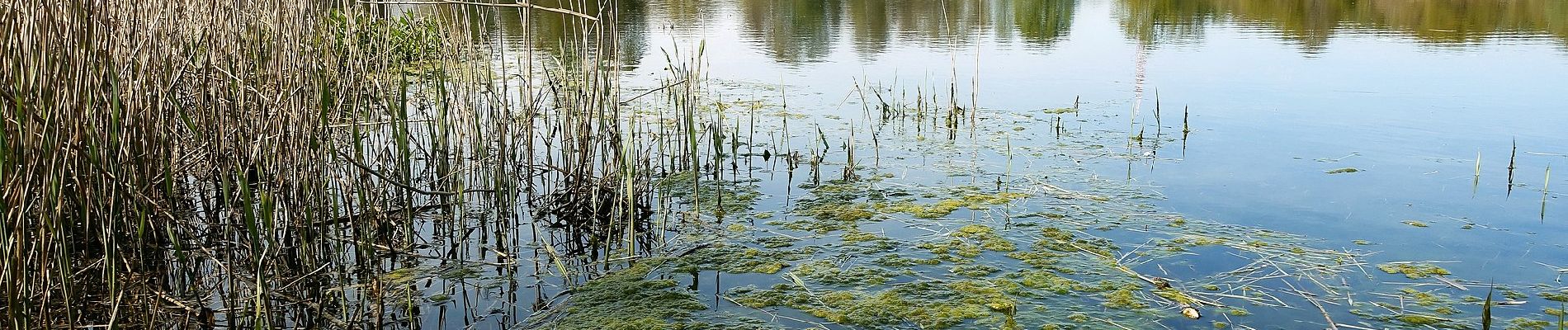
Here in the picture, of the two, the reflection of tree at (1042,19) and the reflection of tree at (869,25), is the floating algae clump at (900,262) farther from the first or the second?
the reflection of tree at (1042,19)

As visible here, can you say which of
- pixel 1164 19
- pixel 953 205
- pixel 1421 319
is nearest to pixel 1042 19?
pixel 1164 19

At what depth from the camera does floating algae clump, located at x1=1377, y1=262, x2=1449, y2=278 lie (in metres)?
2.94

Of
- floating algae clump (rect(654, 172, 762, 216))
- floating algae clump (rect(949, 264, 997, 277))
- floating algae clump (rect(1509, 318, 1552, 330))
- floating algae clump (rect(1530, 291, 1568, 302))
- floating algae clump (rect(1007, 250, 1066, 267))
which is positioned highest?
floating algae clump (rect(654, 172, 762, 216))

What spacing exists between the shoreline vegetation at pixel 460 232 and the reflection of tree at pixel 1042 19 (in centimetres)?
725

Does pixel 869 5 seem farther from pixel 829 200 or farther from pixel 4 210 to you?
pixel 4 210

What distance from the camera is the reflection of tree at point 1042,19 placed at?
1145 cm

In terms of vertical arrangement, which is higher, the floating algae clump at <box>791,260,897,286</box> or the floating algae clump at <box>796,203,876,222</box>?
the floating algae clump at <box>796,203,876,222</box>

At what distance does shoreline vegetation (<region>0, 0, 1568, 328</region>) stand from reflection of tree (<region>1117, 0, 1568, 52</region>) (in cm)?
697

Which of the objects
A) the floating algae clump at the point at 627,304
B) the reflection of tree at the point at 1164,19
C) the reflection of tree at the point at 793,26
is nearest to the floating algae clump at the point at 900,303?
the floating algae clump at the point at 627,304

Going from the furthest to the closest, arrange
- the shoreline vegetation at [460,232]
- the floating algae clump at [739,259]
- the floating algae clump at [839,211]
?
the floating algae clump at [839,211]
the floating algae clump at [739,259]
the shoreline vegetation at [460,232]

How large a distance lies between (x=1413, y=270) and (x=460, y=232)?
2602mm

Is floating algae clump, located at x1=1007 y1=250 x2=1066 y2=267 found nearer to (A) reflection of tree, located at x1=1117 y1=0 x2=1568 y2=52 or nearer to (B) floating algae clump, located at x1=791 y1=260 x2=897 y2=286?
(B) floating algae clump, located at x1=791 y1=260 x2=897 y2=286

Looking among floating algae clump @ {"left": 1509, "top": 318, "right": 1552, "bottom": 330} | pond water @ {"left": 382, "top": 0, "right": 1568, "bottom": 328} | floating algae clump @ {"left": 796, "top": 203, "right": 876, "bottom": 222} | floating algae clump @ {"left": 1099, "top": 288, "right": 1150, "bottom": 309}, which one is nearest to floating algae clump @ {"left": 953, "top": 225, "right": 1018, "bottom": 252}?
pond water @ {"left": 382, "top": 0, "right": 1568, "bottom": 328}

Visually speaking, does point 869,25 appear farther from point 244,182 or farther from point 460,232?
point 244,182
